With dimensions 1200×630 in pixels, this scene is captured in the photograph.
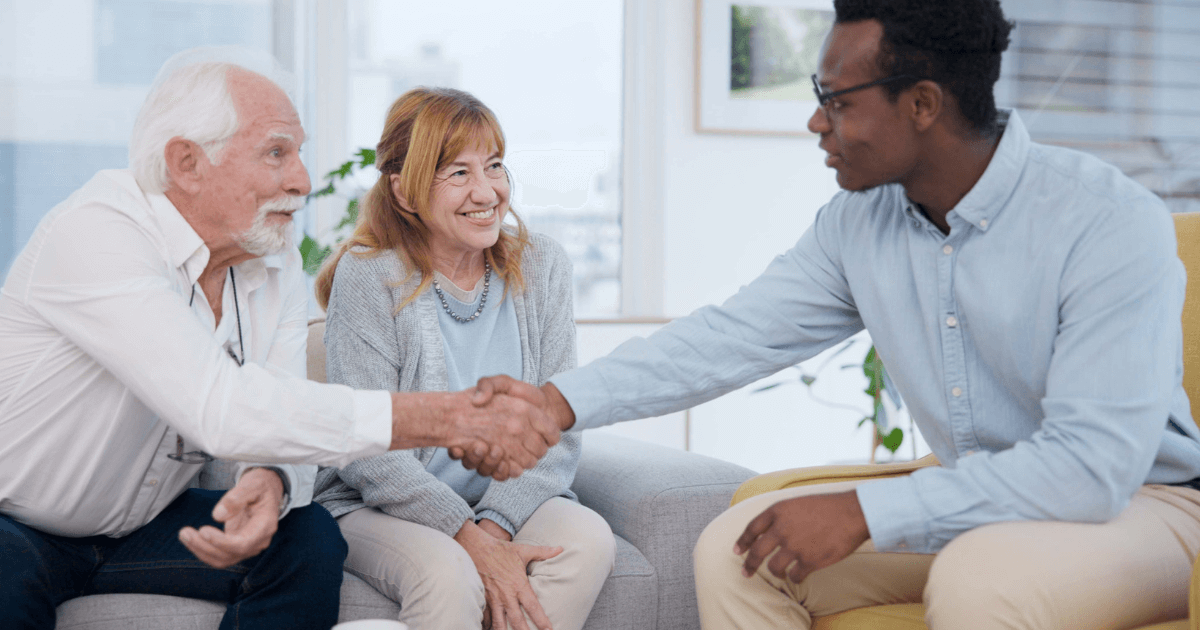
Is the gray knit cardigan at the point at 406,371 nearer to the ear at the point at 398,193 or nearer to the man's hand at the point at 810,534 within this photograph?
the ear at the point at 398,193

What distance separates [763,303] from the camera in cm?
164

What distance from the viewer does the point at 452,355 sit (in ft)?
6.23

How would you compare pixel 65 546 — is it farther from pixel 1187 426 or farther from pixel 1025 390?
pixel 1187 426

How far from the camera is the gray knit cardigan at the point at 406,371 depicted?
1.71m

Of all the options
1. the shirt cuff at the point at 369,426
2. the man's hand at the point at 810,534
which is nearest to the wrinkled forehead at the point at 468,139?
the shirt cuff at the point at 369,426

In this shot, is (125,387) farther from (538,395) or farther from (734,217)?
(734,217)

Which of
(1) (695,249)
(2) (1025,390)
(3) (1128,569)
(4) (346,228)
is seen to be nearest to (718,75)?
(1) (695,249)

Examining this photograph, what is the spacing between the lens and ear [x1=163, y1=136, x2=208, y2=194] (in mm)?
1512

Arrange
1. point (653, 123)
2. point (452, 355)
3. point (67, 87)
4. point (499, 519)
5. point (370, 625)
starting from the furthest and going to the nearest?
point (653, 123)
point (67, 87)
point (452, 355)
point (499, 519)
point (370, 625)

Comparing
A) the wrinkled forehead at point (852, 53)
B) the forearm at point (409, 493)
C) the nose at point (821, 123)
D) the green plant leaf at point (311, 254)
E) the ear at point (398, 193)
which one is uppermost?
the wrinkled forehead at point (852, 53)

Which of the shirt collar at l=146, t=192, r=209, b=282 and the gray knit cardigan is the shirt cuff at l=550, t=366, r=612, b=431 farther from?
the shirt collar at l=146, t=192, r=209, b=282

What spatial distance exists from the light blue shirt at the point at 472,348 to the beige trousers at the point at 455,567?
164 mm

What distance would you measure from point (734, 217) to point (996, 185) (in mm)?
2589

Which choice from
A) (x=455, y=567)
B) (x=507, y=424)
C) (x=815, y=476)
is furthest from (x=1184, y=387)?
(x=455, y=567)
